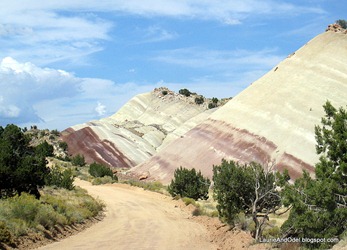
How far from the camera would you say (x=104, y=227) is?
2383cm

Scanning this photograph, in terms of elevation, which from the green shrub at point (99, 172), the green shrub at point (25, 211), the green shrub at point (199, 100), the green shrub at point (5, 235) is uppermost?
the green shrub at point (199, 100)

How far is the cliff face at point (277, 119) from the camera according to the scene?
49.0 meters

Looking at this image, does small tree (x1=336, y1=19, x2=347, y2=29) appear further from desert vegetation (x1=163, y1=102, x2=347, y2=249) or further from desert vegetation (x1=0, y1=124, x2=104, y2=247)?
desert vegetation (x1=163, y1=102, x2=347, y2=249)

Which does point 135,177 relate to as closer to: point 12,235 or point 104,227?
point 104,227

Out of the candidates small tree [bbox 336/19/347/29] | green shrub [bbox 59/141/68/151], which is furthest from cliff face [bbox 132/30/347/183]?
green shrub [bbox 59/141/68/151]

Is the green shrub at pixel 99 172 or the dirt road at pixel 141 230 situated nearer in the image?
the dirt road at pixel 141 230

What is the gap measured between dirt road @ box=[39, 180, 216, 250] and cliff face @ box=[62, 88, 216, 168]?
44.7m

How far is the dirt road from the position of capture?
18.9m

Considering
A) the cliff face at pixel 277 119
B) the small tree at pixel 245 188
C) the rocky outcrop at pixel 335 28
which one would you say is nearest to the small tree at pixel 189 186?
the cliff face at pixel 277 119

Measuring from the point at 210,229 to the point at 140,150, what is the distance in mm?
60753

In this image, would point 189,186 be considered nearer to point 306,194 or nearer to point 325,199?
point 306,194

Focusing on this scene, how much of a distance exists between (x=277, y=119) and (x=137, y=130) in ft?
170

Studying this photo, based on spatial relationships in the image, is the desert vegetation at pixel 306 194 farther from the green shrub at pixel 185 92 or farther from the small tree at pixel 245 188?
the green shrub at pixel 185 92

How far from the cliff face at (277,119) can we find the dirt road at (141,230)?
633 inches
